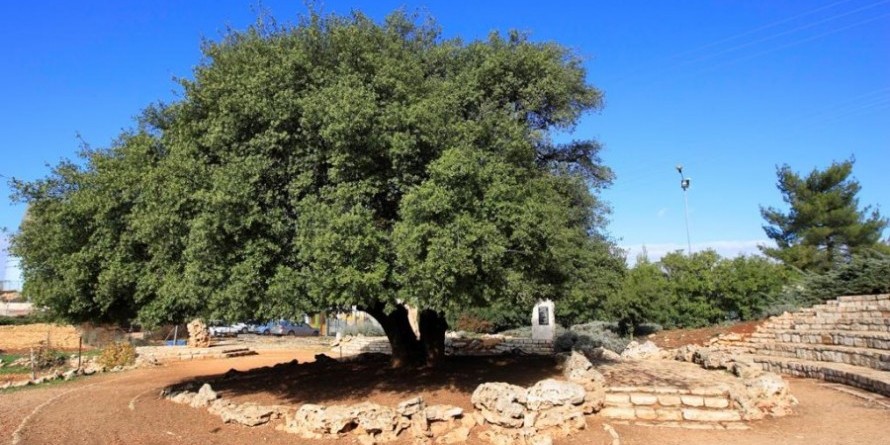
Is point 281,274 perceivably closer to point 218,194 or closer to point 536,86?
point 218,194

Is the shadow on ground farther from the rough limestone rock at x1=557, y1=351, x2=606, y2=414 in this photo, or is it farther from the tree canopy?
the tree canopy

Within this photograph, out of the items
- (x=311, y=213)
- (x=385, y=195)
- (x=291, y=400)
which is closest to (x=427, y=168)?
(x=385, y=195)

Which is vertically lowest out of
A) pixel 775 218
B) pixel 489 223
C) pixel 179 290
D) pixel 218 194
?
pixel 179 290

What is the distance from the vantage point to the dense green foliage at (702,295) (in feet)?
108

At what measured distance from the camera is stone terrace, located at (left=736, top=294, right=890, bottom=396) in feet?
50.5

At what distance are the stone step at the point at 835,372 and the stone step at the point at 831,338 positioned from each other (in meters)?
1.22

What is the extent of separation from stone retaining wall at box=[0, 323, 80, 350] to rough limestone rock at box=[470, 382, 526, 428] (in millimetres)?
33705

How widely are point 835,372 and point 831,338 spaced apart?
185 inches

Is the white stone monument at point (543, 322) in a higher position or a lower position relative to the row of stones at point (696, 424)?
higher

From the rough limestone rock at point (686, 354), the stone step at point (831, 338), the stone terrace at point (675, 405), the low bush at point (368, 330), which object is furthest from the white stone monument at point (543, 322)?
the stone terrace at point (675, 405)

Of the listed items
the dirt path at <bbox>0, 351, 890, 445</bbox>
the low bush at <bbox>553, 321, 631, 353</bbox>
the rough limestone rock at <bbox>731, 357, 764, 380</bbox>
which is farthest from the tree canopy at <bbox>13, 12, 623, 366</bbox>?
the low bush at <bbox>553, 321, 631, 353</bbox>

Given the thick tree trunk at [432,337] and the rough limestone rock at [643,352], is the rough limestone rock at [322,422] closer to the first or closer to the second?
the thick tree trunk at [432,337]

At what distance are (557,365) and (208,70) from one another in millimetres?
12097

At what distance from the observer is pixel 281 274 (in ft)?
35.5
